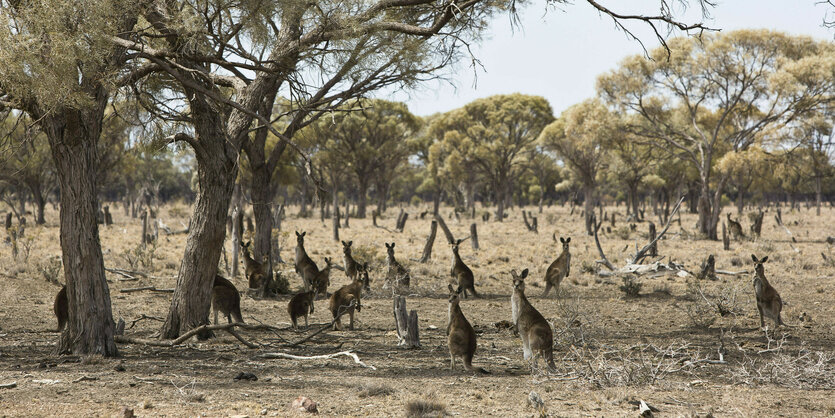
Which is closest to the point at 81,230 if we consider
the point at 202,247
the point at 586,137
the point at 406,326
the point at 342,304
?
the point at 202,247

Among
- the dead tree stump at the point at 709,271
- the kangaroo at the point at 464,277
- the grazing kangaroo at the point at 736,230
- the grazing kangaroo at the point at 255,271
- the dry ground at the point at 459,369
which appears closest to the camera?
the dry ground at the point at 459,369

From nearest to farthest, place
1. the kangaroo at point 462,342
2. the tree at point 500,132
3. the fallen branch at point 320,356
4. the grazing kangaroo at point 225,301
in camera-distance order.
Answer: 1. the kangaroo at point 462,342
2. the fallen branch at point 320,356
3. the grazing kangaroo at point 225,301
4. the tree at point 500,132

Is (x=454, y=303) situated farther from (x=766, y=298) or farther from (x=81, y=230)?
(x=766, y=298)

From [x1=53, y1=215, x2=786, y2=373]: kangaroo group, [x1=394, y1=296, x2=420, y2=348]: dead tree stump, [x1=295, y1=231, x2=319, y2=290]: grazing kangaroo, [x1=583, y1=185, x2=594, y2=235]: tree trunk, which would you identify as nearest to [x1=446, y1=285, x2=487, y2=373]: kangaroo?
[x1=53, y1=215, x2=786, y2=373]: kangaroo group

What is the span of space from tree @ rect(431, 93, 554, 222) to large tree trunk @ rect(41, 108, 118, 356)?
4047 cm

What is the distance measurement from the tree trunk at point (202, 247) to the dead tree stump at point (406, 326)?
8.92 ft

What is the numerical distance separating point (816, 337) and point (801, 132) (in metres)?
30.4

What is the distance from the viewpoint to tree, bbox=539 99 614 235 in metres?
32.6

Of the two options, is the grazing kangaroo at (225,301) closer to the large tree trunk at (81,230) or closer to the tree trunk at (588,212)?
the large tree trunk at (81,230)

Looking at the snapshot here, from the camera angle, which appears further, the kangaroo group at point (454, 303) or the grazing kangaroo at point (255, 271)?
the grazing kangaroo at point (255, 271)

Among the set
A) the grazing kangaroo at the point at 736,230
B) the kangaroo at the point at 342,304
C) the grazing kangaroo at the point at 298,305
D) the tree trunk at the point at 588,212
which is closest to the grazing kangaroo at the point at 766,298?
the kangaroo at the point at 342,304

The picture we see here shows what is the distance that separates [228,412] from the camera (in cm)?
555

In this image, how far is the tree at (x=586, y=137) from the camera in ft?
107

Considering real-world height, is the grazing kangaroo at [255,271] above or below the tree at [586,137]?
below
